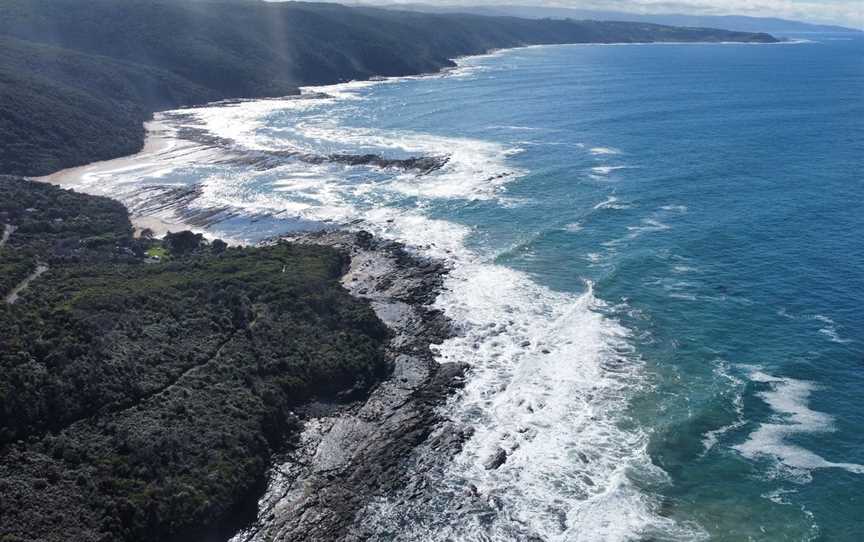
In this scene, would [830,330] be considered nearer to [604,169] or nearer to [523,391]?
[523,391]

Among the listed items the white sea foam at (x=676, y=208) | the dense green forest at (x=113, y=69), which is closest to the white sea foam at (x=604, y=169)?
Result: the white sea foam at (x=676, y=208)

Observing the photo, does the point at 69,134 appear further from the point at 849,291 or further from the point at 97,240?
the point at 849,291

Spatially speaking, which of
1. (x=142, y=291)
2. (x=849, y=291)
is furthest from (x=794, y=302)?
(x=142, y=291)

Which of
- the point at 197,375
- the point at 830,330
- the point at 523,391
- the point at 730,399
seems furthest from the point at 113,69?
the point at 830,330

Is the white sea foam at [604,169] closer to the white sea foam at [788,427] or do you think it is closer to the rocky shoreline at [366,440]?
the rocky shoreline at [366,440]

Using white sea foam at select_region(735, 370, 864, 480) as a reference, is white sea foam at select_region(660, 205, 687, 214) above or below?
above

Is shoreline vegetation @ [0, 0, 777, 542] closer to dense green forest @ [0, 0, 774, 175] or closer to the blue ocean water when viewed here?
the blue ocean water

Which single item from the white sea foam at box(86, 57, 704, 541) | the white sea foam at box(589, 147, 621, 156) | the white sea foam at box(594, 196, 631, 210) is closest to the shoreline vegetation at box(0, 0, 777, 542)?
the white sea foam at box(86, 57, 704, 541)
